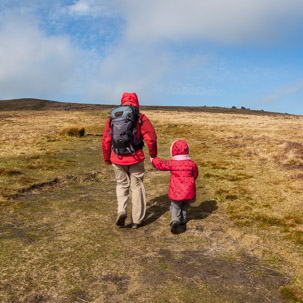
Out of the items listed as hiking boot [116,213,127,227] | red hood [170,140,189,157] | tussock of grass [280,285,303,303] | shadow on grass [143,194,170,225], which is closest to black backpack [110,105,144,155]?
red hood [170,140,189,157]

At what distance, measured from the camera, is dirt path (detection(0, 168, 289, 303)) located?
4.15 metres

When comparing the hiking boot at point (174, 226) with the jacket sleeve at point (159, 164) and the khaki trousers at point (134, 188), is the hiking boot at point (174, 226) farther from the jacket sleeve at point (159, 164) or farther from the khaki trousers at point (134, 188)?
the jacket sleeve at point (159, 164)

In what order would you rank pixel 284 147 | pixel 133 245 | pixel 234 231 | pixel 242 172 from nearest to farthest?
pixel 133 245 → pixel 234 231 → pixel 242 172 → pixel 284 147

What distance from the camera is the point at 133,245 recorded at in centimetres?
572

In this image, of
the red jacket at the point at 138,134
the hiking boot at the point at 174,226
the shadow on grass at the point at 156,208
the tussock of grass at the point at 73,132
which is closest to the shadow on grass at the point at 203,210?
the shadow on grass at the point at 156,208

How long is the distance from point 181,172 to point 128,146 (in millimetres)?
1328

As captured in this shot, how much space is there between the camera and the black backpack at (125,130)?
6141 millimetres

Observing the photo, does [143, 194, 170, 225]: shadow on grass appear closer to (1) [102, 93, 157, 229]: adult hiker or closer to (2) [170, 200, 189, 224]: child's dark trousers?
(1) [102, 93, 157, 229]: adult hiker

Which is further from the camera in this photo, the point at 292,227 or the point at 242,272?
the point at 292,227

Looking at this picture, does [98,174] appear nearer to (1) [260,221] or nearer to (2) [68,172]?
(2) [68,172]

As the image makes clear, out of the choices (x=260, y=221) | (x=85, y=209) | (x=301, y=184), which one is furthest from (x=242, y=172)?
(x=85, y=209)

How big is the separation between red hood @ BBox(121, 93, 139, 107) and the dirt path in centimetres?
282

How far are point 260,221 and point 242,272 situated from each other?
2.49m

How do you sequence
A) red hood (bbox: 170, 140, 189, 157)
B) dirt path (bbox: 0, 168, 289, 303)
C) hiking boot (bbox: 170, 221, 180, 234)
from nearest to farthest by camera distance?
1. dirt path (bbox: 0, 168, 289, 303)
2. hiking boot (bbox: 170, 221, 180, 234)
3. red hood (bbox: 170, 140, 189, 157)
